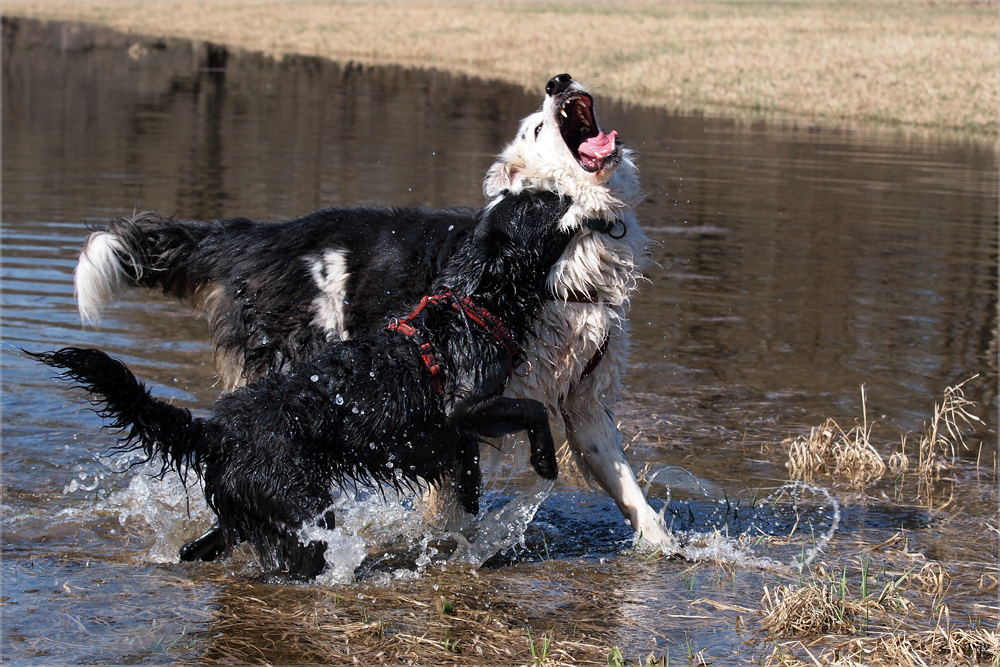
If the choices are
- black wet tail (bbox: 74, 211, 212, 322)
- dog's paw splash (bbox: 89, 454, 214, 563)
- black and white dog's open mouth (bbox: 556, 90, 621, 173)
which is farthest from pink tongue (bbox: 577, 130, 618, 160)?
dog's paw splash (bbox: 89, 454, 214, 563)

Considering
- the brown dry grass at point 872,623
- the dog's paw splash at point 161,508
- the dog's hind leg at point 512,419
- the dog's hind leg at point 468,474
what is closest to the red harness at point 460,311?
the dog's hind leg at point 512,419

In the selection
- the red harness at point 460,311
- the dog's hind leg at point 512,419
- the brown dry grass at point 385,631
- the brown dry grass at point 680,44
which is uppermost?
the brown dry grass at point 680,44

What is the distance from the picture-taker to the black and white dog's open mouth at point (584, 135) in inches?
164

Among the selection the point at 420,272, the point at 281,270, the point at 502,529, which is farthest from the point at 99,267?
the point at 502,529

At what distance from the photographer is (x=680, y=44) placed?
34.1m

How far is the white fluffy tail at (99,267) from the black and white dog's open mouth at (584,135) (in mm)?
2060

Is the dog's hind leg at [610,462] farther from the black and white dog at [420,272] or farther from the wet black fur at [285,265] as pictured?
the wet black fur at [285,265]

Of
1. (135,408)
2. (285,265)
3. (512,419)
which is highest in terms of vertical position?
(285,265)

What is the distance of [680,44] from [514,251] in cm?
3209

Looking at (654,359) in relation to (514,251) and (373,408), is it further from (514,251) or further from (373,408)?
(373,408)

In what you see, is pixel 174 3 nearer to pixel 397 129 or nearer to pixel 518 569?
pixel 397 129

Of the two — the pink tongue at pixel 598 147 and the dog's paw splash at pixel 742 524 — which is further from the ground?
the pink tongue at pixel 598 147

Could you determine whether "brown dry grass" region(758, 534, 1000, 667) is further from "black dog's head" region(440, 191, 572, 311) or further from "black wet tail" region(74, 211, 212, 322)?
"black wet tail" region(74, 211, 212, 322)

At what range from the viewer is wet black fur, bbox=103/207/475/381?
4.41 m
